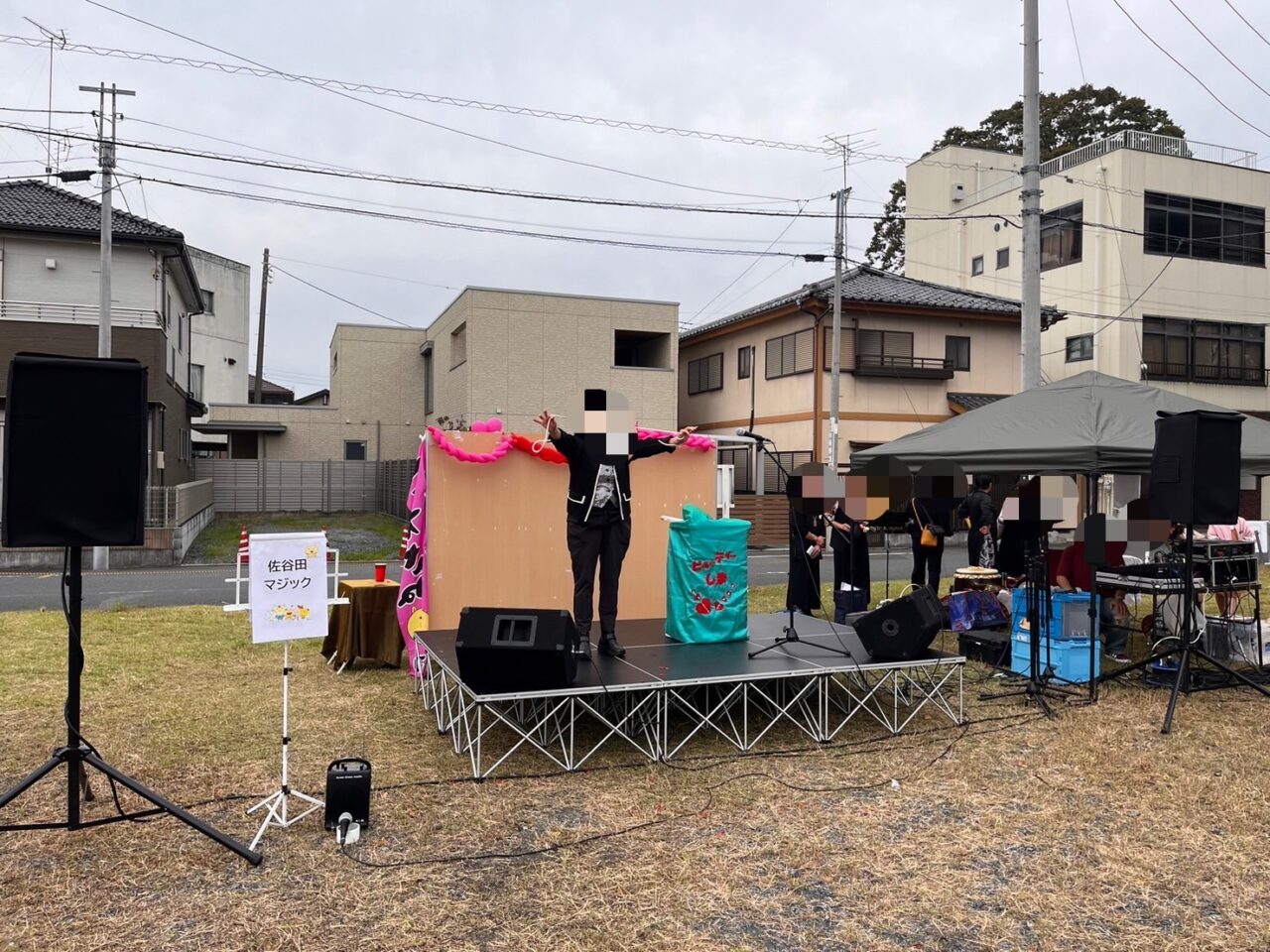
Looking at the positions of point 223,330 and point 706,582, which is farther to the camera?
point 223,330

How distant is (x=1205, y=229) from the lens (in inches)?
900

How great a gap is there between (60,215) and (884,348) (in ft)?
58.9

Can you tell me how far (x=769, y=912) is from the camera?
3156 mm

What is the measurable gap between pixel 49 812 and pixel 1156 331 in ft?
81.7

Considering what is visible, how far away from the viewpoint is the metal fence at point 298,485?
2583 cm

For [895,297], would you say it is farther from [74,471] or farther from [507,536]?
[74,471]

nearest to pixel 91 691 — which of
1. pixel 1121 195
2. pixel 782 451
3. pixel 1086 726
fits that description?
pixel 1086 726

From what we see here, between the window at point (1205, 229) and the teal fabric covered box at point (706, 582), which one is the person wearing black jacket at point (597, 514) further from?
the window at point (1205, 229)

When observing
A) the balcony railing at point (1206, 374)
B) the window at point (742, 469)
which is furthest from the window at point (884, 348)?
→ the balcony railing at point (1206, 374)

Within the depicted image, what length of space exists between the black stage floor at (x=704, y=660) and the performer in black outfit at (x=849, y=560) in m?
1.85

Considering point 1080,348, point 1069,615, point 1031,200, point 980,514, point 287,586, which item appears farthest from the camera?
point 1080,348

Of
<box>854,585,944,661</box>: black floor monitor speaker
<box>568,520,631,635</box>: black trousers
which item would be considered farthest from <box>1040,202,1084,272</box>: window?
<box>568,520,631,635</box>: black trousers

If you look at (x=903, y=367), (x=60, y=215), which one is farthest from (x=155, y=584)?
(x=903, y=367)

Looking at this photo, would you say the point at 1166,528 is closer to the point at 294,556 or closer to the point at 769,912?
the point at 769,912
